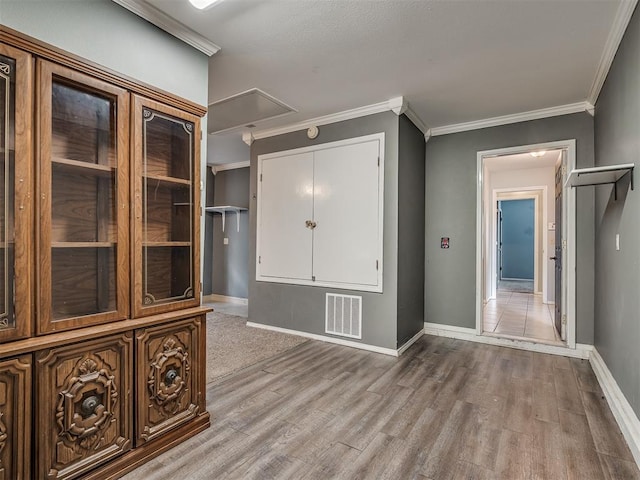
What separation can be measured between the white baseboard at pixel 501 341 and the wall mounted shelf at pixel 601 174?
182 centimetres

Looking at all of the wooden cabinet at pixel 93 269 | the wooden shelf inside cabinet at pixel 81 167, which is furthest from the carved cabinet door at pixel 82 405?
the wooden shelf inside cabinet at pixel 81 167

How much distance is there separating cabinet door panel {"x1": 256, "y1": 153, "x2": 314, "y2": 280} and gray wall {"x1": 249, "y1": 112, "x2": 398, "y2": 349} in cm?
15

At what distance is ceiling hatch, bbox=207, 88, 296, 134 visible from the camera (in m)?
3.38

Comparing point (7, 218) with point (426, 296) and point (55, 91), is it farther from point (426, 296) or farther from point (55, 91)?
point (426, 296)

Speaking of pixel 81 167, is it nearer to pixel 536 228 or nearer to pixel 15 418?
pixel 15 418

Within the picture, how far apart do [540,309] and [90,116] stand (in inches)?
264

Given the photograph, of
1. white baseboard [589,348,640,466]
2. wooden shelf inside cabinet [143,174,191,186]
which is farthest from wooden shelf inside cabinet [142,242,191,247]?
white baseboard [589,348,640,466]

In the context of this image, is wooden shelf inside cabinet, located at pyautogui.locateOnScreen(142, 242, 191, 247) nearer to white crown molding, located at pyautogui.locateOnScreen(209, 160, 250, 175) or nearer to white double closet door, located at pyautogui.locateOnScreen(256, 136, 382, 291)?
white double closet door, located at pyautogui.locateOnScreen(256, 136, 382, 291)

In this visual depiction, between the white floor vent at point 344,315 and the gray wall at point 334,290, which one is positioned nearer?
the gray wall at point 334,290

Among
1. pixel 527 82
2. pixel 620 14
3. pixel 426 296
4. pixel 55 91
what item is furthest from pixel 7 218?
pixel 426 296

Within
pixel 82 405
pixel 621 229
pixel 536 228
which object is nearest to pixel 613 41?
pixel 621 229

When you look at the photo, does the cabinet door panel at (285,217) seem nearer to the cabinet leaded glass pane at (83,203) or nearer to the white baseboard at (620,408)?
the cabinet leaded glass pane at (83,203)

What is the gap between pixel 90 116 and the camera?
1.75 metres

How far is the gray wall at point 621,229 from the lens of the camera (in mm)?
1996
